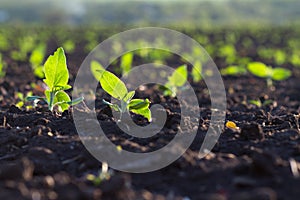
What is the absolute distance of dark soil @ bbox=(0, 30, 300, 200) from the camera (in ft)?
6.54

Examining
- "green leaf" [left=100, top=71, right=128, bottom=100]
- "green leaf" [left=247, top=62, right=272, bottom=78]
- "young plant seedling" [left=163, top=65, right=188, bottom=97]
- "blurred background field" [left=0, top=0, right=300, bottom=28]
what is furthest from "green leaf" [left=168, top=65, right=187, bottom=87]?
"blurred background field" [left=0, top=0, right=300, bottom=28]

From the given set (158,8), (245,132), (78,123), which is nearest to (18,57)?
(78,123)

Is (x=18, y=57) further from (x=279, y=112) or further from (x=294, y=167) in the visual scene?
(x=294, y=167)

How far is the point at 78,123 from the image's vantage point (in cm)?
321

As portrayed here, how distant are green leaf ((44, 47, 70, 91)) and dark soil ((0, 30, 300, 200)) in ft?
0.85

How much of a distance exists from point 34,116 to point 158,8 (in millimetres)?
66002

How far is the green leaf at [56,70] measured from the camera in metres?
3.38

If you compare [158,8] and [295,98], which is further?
[158,8]

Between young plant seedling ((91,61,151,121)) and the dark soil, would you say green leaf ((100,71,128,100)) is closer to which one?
young plant seedling ((91,61,151,121))

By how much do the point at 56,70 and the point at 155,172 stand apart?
1.39 meters

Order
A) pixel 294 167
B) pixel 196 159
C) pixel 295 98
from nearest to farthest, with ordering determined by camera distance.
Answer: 1. pixel 294 167
2. pixel 196 159
3. pixel 295 98

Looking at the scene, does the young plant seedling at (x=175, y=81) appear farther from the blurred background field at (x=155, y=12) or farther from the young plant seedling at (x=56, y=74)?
the blurred background field at (x=155, y=12)

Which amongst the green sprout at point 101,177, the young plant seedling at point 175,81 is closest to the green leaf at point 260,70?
the young plant seedling at point 175,81

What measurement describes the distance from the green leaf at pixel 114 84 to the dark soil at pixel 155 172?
204 mm
